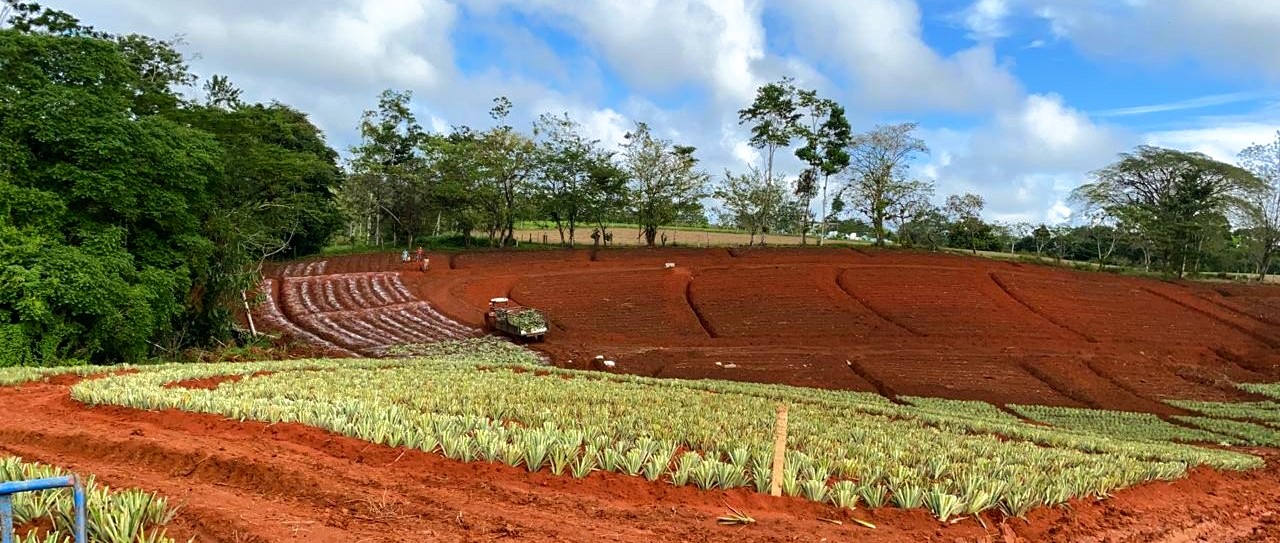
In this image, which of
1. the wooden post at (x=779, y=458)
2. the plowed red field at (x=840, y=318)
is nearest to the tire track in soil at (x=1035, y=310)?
the plowed red field at (x=840, y=318)

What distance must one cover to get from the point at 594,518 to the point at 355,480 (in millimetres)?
2276

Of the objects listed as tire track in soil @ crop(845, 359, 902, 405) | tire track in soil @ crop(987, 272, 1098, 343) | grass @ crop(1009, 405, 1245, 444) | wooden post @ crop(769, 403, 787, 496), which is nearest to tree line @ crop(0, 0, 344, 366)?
wooden post @ crop(769, 403, 787, 496)

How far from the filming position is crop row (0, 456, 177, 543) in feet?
14.3

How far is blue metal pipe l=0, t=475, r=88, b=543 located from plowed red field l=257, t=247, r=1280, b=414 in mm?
18762

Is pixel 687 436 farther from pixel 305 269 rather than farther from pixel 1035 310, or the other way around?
pixel 305 269

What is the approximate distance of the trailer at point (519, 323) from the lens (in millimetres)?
26766

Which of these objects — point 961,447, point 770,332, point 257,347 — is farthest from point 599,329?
point 961,447

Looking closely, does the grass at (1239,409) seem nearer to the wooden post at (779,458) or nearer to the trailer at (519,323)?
the wooden post at (779,458)

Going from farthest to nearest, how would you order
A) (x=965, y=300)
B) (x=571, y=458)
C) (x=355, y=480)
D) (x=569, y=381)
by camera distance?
(x=965, y=300) < (x=569, y=381) < (x=571, y=458) < (x=355, y=480)

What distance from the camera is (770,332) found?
29609mm

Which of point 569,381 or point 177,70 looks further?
point 177,70

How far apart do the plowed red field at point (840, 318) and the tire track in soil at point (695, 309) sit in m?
0.14

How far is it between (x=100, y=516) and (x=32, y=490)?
918 millimetres

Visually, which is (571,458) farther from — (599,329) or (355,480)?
(599,329)
